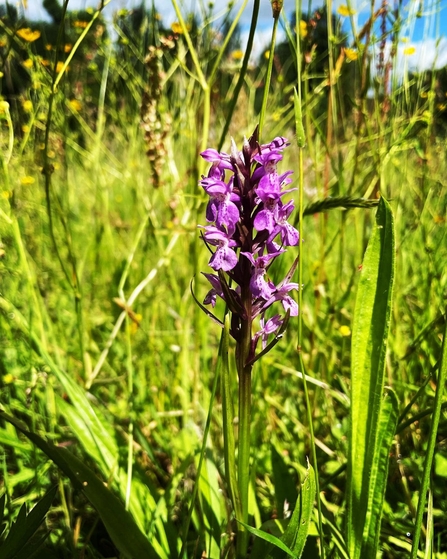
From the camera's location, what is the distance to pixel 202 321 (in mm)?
1396

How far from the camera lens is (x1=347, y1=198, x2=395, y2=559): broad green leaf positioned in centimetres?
70

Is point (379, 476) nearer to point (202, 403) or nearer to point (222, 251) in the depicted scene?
point (222, 251)

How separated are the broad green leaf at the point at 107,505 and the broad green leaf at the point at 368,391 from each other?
352 millimetres

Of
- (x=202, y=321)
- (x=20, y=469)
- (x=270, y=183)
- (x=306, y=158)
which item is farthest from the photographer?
(x=306, y=158)

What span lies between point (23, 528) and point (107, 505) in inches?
5.3

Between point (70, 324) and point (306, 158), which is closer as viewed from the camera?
point (70, 324)

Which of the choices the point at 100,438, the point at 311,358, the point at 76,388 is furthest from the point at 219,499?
the point at 311,358

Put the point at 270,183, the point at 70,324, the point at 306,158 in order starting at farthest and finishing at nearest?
1. the point at 306,158
2. the point at 70,324
3. the point at 270,183

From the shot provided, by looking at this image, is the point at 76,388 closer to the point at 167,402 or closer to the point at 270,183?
the point at 167,402

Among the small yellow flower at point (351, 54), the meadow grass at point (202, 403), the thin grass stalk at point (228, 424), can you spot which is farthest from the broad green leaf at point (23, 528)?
the small yellow flower at point (351, 54)

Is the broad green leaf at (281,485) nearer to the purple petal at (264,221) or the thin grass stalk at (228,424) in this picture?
the thin grass stalk at (228,424)

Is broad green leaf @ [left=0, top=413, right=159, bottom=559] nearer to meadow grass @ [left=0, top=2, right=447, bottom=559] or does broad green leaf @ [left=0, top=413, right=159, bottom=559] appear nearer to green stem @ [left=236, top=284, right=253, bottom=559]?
meadow grass @ [left=0, top=2, right=447, bottom=559]

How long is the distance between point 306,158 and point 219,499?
3.03 m

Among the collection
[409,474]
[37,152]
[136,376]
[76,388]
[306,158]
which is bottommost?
[409,474]
